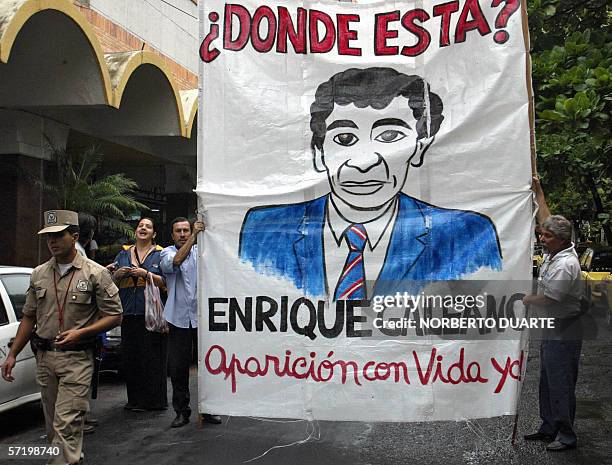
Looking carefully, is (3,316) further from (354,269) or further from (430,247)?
(430,247)

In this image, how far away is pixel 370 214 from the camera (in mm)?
5570

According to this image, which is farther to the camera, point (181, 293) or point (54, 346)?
point (181, 293)

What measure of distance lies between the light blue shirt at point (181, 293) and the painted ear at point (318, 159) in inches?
75.3

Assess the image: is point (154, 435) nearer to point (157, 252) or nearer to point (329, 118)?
point (157, 252)

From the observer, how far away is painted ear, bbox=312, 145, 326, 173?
5613 mm

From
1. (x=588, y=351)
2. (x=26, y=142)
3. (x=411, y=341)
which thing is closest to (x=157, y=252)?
(x=411, y=341)

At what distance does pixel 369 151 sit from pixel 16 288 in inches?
153

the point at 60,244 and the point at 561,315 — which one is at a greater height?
the point at 60,244

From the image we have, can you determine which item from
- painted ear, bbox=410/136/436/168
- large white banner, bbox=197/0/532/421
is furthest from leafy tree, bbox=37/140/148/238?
painted ear, bbox=410/136/436/168

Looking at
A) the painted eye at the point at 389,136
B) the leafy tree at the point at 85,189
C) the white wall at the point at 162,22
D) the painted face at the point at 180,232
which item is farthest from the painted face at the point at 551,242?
the white wall at the point at 162,22

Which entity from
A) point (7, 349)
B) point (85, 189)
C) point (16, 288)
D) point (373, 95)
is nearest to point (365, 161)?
point (373, 95)

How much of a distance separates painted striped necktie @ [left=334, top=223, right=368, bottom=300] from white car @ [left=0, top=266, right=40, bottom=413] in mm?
3114

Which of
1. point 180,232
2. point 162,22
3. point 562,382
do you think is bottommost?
point 562,382

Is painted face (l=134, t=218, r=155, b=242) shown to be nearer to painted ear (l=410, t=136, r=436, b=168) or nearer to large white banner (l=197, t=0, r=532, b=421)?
large white banner (l=197, t=0, r=532, b=421)
